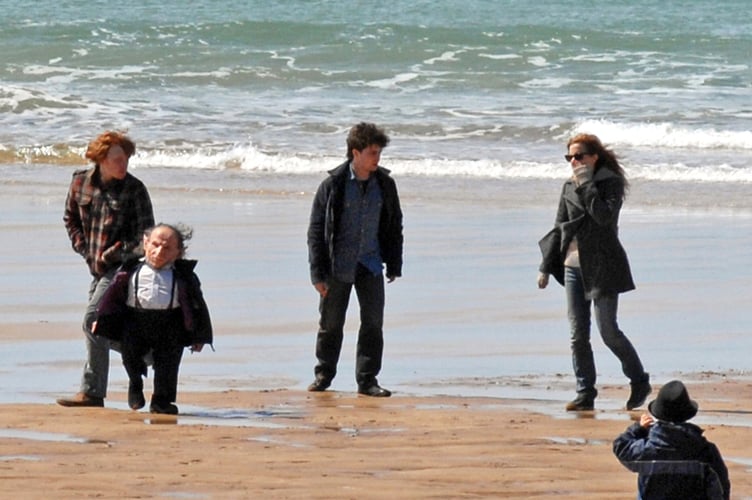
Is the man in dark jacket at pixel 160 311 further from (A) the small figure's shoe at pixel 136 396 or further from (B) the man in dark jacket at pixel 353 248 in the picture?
(B) the man in dark jacket at pixel 353 248

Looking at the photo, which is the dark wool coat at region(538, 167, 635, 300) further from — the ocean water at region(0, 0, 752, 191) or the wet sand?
the ocean water at region(0, 0, 752, 191)

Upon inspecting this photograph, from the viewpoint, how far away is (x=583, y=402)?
7516 mm

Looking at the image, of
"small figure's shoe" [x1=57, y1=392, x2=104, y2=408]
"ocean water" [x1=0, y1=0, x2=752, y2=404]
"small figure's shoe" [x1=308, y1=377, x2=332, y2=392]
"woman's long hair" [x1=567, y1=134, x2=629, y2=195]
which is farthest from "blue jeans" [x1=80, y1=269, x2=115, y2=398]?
"woman's long hair" [x1=567, y1=134, x2=629, y2=195]

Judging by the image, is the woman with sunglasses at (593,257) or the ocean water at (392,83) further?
the ocean water at (392,83)

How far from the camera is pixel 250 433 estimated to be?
267 inches

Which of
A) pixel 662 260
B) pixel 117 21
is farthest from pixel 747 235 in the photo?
pixel 117 21

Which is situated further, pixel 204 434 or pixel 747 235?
pixel 747 235

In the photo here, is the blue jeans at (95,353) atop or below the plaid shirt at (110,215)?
below

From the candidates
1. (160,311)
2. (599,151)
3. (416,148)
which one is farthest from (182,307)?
(416,148)

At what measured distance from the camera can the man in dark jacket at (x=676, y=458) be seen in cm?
469

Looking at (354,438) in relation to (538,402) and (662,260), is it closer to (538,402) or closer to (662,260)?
(538,402)

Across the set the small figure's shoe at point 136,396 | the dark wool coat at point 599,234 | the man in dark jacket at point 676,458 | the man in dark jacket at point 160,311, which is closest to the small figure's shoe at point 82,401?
the small figure's shoe at point 136,396

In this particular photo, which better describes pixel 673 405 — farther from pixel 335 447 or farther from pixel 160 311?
pixel 160 311

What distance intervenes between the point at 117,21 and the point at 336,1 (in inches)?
240
